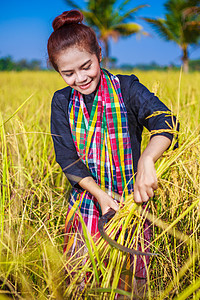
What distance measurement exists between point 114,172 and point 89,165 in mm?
98

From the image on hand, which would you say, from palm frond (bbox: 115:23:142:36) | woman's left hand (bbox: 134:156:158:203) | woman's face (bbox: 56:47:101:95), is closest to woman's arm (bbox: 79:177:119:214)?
woman's left hand (bbox: 134:156:158:203)

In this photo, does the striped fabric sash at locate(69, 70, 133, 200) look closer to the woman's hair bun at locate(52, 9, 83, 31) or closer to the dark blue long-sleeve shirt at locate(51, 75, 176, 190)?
the dark blue long-sleeve shirt at locate(51, 75, 176, 190)

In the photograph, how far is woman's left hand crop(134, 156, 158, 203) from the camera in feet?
2.06

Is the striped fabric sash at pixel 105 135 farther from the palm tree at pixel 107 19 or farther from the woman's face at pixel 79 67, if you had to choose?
the palm tree at pixel 107 19

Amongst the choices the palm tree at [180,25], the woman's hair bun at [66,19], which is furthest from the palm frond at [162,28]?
the woman's hair bun at [66,19]

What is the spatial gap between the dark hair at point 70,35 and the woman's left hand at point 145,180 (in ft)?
1.35

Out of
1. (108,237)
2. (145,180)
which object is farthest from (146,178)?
(108,237)

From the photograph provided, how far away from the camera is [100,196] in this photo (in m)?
0.82

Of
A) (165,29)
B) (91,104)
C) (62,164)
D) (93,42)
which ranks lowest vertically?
(62,164)

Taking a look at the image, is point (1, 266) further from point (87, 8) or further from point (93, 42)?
point (87, 8)

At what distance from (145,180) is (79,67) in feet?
1.34

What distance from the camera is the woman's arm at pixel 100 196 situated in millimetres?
789

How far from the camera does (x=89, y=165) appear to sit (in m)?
0.93

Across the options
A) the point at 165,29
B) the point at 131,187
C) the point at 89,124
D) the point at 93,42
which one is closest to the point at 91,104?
the point at 89,124
